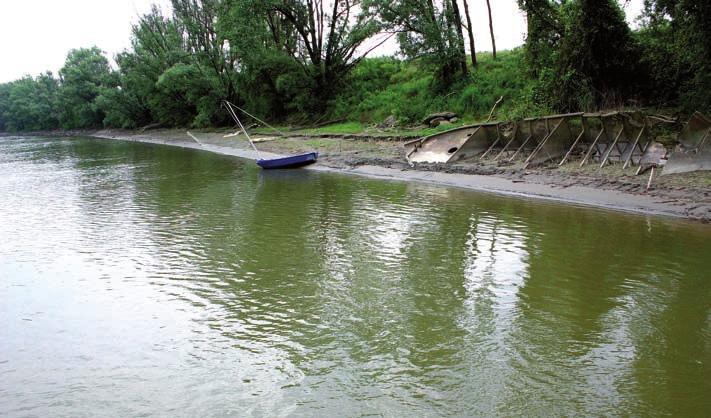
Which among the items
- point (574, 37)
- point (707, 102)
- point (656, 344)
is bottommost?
point (656, 344)

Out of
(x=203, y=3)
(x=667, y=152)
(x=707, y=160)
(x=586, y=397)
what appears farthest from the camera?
(x=203, y=3)

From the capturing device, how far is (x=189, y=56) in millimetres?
50469

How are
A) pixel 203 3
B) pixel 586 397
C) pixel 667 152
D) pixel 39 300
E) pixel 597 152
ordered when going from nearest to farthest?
pixel 586 397
pixel 39 300
pixel 667 152
pixel 597 152
pixel 203 3

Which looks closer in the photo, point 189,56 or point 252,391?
point 252,391

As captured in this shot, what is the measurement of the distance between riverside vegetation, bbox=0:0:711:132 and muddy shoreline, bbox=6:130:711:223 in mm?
4022

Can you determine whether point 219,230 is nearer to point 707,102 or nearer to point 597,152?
point 597,152

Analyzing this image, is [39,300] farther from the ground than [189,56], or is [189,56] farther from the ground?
[189,56]

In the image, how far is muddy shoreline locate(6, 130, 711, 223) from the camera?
546 inches

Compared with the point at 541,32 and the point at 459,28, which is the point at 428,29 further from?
the point at 541,32

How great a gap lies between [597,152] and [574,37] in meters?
5.23

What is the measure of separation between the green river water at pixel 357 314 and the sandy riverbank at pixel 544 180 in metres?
1.06

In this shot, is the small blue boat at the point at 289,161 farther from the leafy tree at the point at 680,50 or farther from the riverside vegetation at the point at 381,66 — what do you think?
the leafy tree at the point at 680,50

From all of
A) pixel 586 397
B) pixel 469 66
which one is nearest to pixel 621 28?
pixel 469 66

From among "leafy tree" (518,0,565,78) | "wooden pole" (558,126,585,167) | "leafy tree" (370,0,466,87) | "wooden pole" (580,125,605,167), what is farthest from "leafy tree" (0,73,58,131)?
"wooden pole" (580,125,605,167)
